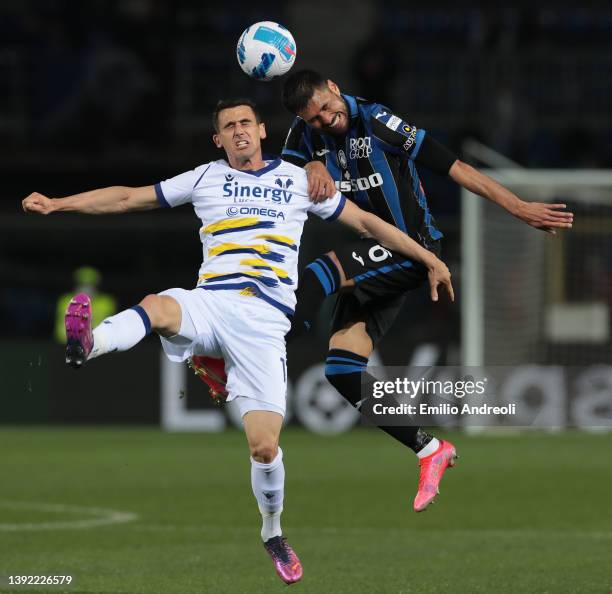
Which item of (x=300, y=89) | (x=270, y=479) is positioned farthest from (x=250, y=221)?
(x=270, y=479)

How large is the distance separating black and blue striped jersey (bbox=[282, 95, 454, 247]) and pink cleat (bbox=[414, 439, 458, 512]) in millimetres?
1257

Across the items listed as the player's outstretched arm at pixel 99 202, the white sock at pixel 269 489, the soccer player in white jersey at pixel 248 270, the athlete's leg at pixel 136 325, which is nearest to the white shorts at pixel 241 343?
the soccer player in white jersey at pixel 248 270

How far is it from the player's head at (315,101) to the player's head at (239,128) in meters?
0.33

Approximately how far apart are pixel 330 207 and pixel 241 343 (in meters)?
0.91

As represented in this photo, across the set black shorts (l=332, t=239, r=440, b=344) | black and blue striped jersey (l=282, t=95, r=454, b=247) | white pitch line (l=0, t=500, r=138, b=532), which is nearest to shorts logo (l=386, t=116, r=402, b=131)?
black and blue striped jersey (l=282, t=95, r=454, b=247)

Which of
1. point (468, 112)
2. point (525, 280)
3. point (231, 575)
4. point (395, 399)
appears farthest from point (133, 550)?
point (468, 112)

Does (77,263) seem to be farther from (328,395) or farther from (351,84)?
(351,84)

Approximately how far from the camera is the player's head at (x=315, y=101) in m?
8.34

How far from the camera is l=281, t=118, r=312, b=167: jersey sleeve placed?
8.84m

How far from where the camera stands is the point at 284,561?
314 inches

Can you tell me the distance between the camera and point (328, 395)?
19.4 meters

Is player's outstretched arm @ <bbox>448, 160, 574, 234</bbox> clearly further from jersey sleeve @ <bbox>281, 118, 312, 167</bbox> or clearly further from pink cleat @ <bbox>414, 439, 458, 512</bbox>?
pink cleat @ <bbox>414, 439, 458, 512</bbox>

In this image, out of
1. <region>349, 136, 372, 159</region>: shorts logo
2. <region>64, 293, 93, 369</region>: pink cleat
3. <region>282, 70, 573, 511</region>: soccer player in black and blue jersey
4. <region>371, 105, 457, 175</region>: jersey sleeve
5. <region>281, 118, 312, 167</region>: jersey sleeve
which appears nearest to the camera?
<region>64, 293, 93, 369</region>: pink cleat

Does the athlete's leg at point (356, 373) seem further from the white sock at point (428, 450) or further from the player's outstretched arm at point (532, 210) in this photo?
the player's outstretched arm at point (532, 210)
